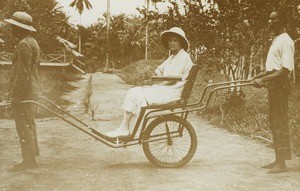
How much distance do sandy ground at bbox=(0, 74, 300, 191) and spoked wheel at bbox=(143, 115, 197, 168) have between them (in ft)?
0.48

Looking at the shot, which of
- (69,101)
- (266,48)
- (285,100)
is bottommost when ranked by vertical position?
(69,101)

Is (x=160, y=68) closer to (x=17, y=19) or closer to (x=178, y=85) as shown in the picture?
(x=178, y=85)

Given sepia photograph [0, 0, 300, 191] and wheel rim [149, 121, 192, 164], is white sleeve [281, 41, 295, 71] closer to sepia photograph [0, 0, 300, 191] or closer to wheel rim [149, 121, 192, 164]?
sepia photograph [0, 0, 300, 191]

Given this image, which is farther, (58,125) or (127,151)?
(58,125)

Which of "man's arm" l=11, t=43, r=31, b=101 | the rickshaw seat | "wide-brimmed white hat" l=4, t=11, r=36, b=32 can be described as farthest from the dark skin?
"wide-brimmed white hat" l=4, t=11, r=36, b=32

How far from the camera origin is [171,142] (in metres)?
7.08

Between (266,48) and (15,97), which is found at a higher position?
(266,48)

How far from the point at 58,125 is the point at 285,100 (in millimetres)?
6052

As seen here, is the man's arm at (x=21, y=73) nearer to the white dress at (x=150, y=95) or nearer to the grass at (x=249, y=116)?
the white dress at (x=150, y=95)

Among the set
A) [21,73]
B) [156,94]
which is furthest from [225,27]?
[21,73]

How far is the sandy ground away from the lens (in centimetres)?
600

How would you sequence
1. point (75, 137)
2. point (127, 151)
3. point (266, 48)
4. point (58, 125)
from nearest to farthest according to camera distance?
point (127, 151) → point (75, 137) → point (58, 125) → point (266, 48)

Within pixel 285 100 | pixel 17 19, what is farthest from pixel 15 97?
pixel 285 100

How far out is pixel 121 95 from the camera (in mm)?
19078
